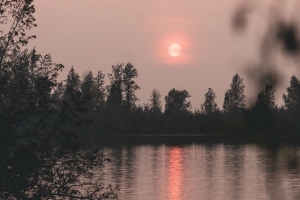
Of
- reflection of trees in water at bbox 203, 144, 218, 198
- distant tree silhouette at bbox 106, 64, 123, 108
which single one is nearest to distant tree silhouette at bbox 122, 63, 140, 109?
distant tree silhouette at bbox 106, 64, 123, 108

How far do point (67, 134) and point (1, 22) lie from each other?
4.12 m

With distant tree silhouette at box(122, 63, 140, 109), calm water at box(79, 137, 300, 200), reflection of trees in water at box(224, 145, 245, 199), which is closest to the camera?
calm water at box(79, 137, 300, 200)

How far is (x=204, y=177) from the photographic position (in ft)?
185

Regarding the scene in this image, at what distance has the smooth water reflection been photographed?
43.0 metres

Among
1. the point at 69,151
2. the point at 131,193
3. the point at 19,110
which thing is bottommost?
the point at 131,193

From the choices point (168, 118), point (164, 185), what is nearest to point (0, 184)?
point (164, 185)

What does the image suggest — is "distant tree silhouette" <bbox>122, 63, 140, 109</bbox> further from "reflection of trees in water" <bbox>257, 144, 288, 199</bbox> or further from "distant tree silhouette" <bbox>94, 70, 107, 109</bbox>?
"reflection of trees in water" <bbox>257, 144, 288, 199</bbox>

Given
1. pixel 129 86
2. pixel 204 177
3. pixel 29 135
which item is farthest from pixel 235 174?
pixel 129 86

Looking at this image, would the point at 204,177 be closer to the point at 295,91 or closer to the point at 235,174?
the point at 235,174

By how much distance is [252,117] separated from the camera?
46.3 feet

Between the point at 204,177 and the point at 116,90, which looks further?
the point at 116,90

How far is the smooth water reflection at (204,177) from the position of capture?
141ft

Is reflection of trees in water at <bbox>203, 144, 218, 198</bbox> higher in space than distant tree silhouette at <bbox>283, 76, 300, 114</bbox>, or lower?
lower

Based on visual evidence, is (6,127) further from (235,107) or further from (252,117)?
(235,107)
